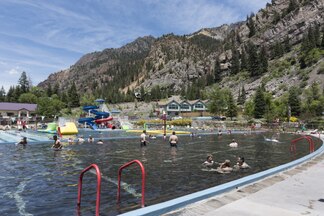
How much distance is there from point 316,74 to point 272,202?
112535mm

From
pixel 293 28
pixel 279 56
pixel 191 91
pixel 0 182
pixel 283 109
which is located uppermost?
pixel 293 28

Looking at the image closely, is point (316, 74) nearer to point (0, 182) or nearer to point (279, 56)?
point (279, 56)

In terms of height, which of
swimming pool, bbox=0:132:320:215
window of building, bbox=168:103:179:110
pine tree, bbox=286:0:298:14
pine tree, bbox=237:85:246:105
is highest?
pine tree, bbox=286:0:298:14

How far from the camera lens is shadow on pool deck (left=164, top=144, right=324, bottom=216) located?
788cm

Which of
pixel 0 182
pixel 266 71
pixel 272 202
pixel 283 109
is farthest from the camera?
pixel 266 71

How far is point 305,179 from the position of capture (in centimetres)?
1230

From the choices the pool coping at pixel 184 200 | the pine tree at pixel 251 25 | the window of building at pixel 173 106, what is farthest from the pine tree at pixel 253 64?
A: the pool coping at pixel 184 200

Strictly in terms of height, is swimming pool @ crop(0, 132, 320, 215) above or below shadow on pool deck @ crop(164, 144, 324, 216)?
below

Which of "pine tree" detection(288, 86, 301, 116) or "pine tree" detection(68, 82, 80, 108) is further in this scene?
"pine tree" detection(68, 82, 80, 108)

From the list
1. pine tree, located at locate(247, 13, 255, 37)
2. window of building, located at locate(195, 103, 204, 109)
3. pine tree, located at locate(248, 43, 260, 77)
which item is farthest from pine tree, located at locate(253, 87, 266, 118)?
pine tree, located at locate(247, 13, 255, 37)

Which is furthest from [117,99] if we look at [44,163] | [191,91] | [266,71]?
[44,163]

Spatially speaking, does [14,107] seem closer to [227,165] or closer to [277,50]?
[227,165]

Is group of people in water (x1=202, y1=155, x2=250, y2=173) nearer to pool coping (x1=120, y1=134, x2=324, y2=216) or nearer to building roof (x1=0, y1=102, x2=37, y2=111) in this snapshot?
pool coping (x1=120, y1=134, x2=324, y2=216)

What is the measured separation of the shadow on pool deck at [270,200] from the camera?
25.9 ft
